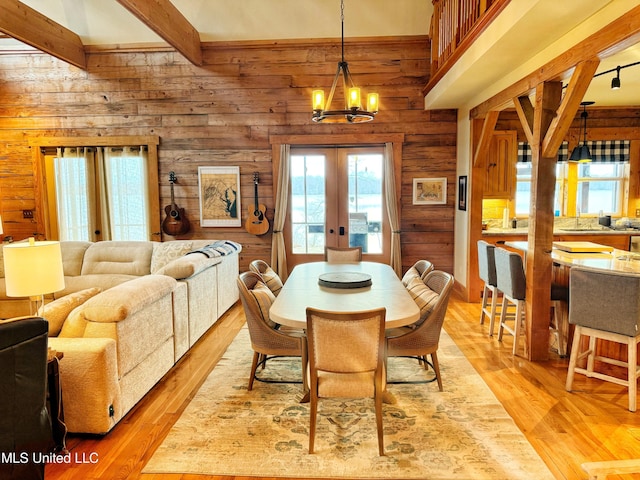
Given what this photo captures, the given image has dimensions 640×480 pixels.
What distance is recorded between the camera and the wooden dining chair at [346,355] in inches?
88.2

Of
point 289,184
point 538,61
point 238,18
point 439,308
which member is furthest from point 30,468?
point 238,18

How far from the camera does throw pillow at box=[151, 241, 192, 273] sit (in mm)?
4938

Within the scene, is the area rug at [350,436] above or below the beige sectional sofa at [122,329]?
below

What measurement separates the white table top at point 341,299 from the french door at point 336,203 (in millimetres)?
2333

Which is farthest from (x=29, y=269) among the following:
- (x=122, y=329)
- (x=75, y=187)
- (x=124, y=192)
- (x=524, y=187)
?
(x=524, y=187)

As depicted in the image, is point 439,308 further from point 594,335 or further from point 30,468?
point 30,468

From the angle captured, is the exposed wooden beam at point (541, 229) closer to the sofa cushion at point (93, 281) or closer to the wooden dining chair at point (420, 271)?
the wooden dining chair at point (420, 271)

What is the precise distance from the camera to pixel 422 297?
320 centimetres

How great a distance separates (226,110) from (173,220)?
1.72 metres

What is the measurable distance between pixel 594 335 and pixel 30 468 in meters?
3.38

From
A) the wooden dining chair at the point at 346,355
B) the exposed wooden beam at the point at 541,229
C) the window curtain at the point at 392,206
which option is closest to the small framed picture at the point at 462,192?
the window curtain at the point at 392,206

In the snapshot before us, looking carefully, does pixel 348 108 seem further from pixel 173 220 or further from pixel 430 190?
pixel 173 220

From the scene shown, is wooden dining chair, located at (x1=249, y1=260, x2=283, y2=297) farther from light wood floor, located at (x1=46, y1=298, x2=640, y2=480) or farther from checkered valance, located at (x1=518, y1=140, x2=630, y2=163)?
checkered valance, located at (x1=518, y1=140, x2=630, y2=163)

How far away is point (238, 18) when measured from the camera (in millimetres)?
5719
